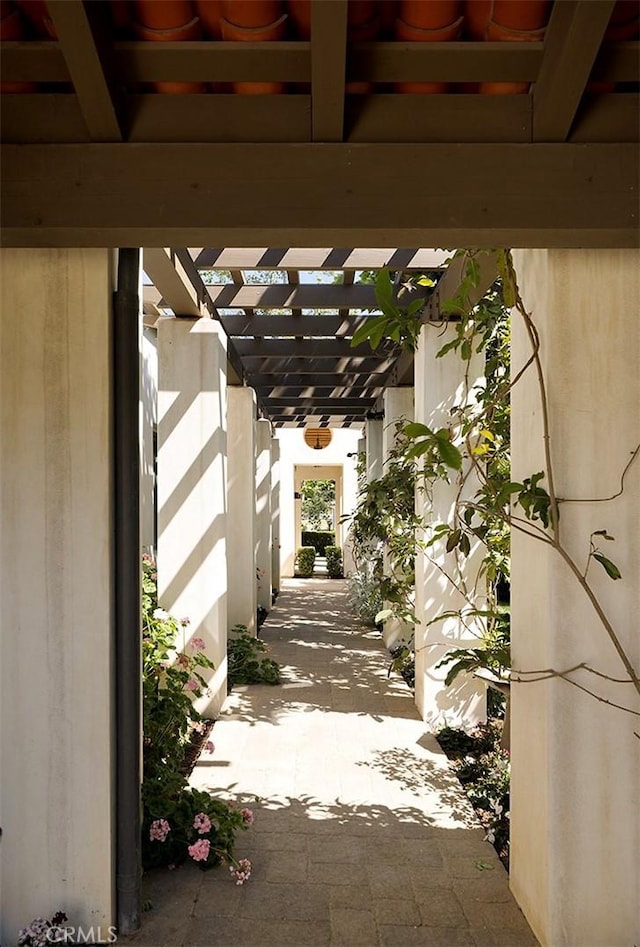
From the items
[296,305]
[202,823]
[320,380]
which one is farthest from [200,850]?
[320,380]

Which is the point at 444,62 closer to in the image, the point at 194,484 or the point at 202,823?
the point at 202,823

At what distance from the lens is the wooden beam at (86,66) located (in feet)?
5.70

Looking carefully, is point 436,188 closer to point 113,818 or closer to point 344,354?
point 113,818

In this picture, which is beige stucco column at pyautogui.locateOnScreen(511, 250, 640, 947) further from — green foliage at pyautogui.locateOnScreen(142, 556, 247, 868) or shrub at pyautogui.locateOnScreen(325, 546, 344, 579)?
shrub at pyautogui.locateOnScreen(325, 546, 344, 579)

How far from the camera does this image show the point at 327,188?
2.13m

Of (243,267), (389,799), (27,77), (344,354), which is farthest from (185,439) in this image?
(27,77)

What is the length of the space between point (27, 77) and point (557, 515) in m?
2.10

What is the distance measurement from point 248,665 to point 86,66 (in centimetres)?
571

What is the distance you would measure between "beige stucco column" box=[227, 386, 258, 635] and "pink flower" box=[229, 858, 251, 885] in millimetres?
4843

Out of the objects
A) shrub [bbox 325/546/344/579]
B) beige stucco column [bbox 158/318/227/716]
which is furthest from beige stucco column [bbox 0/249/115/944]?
shrub [bbox 325/546/344/579]

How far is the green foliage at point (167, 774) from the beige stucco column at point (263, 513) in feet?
20.4

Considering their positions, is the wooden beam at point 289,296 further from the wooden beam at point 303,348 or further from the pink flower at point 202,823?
the pink flower at point 202,823

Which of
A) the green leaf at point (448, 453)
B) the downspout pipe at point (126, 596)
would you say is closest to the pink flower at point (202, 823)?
the downspout pipe at point (126, 596)

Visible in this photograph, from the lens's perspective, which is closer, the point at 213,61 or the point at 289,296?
the point at 213,61
